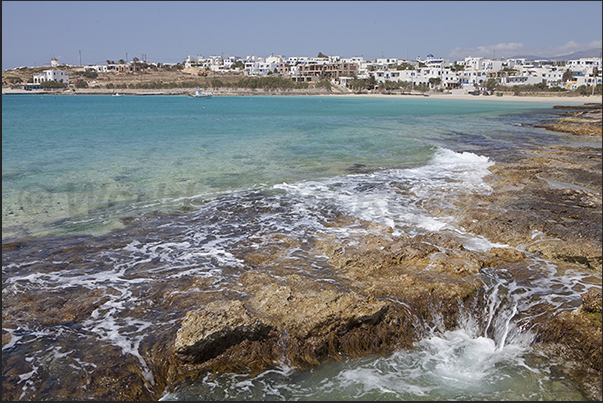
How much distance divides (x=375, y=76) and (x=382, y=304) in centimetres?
14886

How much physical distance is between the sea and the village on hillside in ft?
351

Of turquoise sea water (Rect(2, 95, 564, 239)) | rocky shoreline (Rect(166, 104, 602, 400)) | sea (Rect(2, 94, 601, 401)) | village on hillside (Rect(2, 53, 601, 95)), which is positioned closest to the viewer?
sea (Rect(2, 94, 601, 401))

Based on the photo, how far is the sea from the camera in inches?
209

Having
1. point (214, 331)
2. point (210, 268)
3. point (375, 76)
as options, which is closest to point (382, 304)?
point (214, 331)

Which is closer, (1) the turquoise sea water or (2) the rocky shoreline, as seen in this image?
(2) the rocky shoreline

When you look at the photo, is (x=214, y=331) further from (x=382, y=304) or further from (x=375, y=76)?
(x=375, y=76)

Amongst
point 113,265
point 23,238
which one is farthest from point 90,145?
point 113,265

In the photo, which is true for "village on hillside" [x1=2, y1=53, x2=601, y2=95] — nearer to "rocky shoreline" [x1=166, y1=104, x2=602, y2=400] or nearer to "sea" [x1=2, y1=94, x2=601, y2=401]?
"sea" [x1=2, y1=94, x2=601, y2=401]

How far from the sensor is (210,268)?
796 centimetres

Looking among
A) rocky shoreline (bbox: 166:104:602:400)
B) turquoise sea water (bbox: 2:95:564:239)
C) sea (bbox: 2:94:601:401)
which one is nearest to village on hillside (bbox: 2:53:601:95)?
turquoise sea water (bbox: 2:95:564:239)

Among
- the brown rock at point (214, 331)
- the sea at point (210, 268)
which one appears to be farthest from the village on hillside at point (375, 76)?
the brown rock at point (214, 331)

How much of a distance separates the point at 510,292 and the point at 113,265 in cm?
711

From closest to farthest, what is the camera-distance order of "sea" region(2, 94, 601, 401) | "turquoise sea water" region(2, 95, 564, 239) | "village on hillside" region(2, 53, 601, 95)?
"sea" region(2, 94, 601, 401)
"turquoise sea water" region(2, 95, 564, 239)
"village on hillside" region(2, 53, 601, 95)

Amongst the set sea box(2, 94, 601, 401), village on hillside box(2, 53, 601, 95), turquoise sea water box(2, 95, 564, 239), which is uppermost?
village on hillside box(2, 53, 601, 95)
